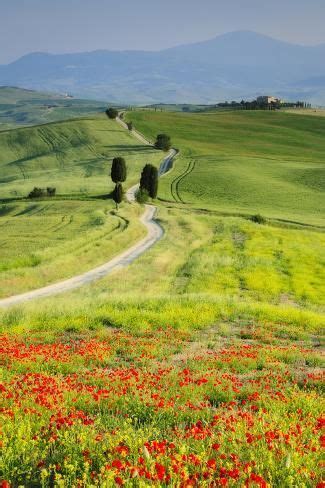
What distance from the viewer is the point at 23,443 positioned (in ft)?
22.3

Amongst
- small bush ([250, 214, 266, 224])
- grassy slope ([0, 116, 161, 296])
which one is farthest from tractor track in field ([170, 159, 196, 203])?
small bush ([250, 214, 266, 224])

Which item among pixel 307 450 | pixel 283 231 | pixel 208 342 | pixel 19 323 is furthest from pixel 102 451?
pixel 283 231

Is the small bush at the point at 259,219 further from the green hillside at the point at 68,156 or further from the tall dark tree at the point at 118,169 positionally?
the green hillside at the point at 68,156

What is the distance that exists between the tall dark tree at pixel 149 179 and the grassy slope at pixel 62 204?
7861mm

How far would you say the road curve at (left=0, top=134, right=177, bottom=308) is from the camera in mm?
32925

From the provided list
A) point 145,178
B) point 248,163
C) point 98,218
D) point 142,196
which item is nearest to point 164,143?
point 248,163

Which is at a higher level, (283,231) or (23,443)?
(23,443)

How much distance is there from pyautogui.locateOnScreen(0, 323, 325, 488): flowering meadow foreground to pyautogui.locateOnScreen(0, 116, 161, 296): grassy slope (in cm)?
2233

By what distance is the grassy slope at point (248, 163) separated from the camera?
9412 centimetres

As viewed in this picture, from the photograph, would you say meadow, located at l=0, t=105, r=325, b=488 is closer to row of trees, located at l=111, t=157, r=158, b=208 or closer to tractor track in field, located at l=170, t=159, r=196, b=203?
row of trees, located at l=111, t=157, r=158, b=208

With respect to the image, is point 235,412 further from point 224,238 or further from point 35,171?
point 35,171

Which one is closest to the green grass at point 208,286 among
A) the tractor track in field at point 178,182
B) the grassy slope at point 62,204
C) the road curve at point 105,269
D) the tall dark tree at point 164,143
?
the road curve at point 105,269

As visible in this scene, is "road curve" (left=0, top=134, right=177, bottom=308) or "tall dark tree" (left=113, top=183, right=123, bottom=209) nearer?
"road curve" (left=0, top=134, right=177, bottom=308)

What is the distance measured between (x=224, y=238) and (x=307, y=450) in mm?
52163
